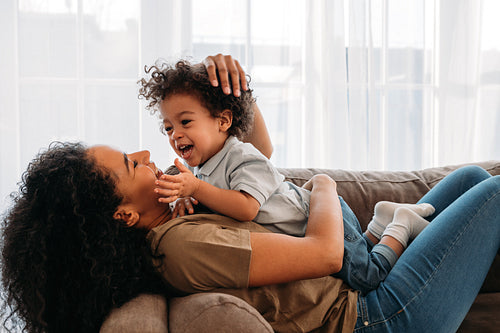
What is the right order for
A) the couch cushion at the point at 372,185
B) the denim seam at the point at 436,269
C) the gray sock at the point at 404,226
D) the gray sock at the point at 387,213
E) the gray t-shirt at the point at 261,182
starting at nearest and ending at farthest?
the denim seam at the point at 436,269 < the gray t-shirt at the point at 261,182 < the gray sock at the point at 404,226 < the gray sock at the point at 387,213 < the couch cushion at the point at 372,185

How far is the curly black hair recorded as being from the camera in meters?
1.02

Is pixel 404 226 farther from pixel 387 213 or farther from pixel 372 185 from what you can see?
pixel 372 185

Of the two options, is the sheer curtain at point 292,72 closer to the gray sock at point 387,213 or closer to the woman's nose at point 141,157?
the gray sock at point 387,213

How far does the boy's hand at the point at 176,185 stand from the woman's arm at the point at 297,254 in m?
0.21

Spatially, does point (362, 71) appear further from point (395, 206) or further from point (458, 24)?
point (395, 206)

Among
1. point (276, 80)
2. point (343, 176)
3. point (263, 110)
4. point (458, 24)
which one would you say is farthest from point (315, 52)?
point (343, 176)

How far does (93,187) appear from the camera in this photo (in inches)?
42.9

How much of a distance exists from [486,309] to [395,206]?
47cm

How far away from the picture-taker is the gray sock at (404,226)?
146 centimetres

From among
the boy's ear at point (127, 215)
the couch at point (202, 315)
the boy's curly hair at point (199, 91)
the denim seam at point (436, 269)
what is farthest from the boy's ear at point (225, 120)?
the denim seam at point (436, 269)

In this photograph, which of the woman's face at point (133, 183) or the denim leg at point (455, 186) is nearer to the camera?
the woman's face at point (133, 183)

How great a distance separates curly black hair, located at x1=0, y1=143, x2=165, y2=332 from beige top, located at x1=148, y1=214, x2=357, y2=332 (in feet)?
0.29

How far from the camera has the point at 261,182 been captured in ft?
4.09

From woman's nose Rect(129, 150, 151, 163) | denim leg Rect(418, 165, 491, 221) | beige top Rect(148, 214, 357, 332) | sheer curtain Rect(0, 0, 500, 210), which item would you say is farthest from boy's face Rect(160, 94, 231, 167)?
sheer curtain Rect(0, 0, 500, 210)
